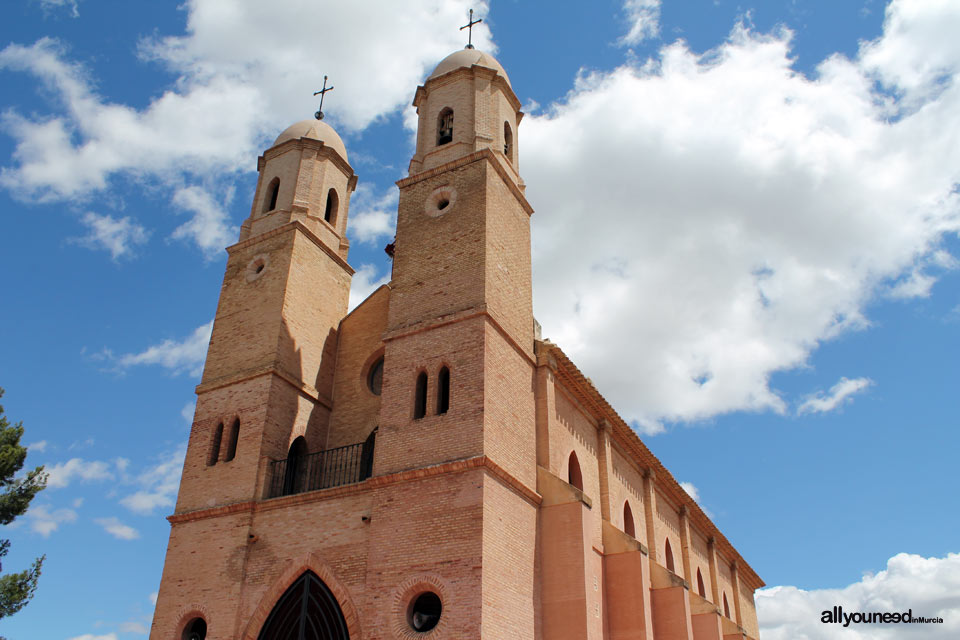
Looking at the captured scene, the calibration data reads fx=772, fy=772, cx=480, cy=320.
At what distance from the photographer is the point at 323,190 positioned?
18.7m

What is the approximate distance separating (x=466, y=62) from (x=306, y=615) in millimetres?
12192

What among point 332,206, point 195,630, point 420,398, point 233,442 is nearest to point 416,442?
point 420,398

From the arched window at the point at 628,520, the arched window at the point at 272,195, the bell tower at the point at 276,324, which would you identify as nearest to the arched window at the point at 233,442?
the bell tower at the point at 276,324

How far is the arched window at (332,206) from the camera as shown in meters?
19.1

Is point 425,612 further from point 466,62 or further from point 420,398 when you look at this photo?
point 466,62

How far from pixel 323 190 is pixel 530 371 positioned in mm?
7527

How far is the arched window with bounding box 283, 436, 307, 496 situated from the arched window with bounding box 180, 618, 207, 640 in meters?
2.58

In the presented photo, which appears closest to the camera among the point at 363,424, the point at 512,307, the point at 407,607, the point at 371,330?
the point at 407,607

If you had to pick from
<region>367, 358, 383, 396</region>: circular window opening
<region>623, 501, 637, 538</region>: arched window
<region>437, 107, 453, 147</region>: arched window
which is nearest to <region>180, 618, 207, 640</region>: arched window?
<region>367, 358, 383, 396</region>: circular window opening

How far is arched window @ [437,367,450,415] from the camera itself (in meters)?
13.1

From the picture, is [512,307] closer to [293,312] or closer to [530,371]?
[530,371]

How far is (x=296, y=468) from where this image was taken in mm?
15328

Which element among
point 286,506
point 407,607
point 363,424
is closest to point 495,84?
point 363,424

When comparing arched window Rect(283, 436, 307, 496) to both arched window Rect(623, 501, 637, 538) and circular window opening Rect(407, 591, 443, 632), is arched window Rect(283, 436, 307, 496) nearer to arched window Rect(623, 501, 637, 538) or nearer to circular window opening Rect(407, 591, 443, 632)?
circular window opening Rect(407, 591, 443, 632)
